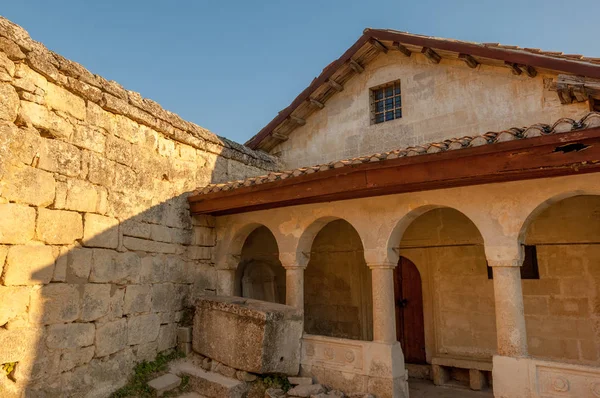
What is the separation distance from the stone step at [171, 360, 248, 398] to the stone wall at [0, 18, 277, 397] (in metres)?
0.58

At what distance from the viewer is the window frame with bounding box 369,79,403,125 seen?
26.9ft

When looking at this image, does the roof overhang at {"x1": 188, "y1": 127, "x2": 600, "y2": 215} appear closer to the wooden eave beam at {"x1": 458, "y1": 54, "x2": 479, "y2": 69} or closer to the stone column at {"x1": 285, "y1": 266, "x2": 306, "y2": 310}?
the stone column at {"x1": 285, "y1": 266, "x2": 306, "y2": 310}

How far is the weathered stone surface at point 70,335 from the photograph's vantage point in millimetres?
4426

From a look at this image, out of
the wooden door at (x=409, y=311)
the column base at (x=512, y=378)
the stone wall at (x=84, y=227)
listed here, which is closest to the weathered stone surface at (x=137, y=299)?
the stone wall at (x=84, y=227)

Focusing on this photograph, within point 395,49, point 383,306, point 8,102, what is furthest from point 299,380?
point 395,49

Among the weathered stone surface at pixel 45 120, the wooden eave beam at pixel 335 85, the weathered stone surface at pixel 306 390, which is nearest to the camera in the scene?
the weathered stone surface at pixel 45 120

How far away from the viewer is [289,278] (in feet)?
20.6

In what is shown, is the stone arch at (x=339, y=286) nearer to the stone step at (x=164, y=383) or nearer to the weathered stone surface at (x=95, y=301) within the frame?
the stone step at (x=164, y=383)

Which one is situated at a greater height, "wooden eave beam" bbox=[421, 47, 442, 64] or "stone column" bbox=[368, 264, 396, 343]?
"wooden eave beam" bbox=[421, 47, 442, 64]

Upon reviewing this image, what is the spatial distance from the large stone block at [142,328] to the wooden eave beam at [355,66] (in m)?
6.01

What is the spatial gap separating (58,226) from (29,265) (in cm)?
52

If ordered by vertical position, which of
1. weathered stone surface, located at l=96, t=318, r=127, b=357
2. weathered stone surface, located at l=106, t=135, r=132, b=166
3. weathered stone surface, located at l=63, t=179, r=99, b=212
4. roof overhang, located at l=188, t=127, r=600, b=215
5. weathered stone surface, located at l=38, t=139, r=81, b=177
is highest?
weathered stone surface, located at l=106, t=135, r=132, b=166

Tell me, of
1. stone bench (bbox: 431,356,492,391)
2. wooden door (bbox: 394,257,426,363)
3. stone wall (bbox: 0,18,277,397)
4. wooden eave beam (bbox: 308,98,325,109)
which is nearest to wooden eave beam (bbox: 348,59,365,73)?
wooden eave beam (bbox: 308,98,325,109)

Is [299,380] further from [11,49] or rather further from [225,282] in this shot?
[11,49]
